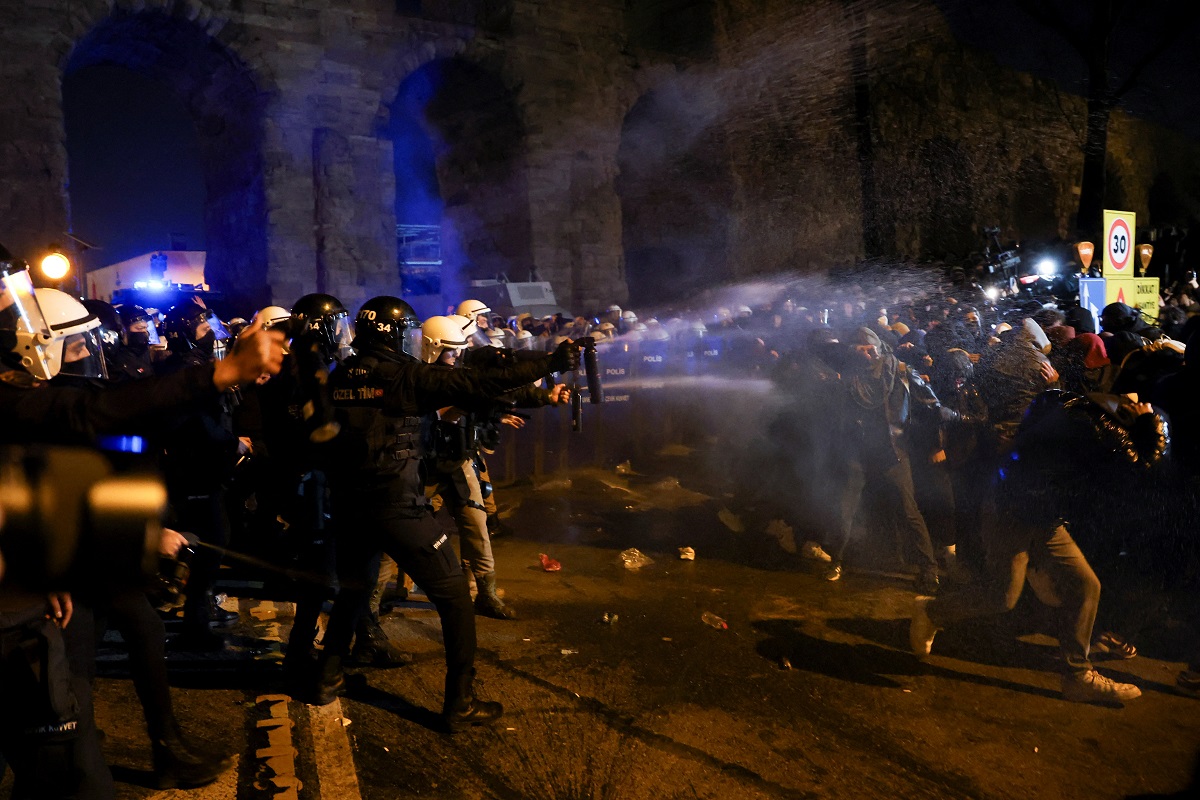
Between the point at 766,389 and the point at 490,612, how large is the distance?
5.84 meters

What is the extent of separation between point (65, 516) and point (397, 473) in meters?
1.61

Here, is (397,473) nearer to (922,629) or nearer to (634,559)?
(922,629)

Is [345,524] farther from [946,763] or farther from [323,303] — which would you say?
[946,763]

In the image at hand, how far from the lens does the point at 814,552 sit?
735cm

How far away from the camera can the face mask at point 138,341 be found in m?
7.82

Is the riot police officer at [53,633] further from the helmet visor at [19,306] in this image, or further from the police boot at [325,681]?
the police boot at [325,681]

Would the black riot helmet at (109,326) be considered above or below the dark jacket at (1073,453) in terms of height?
above

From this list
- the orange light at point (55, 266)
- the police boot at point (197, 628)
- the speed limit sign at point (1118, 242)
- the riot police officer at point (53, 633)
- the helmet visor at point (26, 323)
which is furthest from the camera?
the orange light at point (55, 266)

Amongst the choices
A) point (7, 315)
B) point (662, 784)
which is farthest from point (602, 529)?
point (7, 315)

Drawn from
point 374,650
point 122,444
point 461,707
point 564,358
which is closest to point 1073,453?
point 564,358

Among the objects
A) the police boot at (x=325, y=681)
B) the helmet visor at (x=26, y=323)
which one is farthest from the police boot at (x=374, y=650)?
the helmet visor at (x=26, y=323)

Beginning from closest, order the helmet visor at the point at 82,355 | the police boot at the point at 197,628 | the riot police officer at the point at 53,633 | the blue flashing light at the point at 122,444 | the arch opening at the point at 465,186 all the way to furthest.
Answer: the riot police officer at the point at 53,633 < the blue flashing light at the point at 122,444 < the helmet visor at the point at 82,355 < the police boot at the point at 197,628 < the arch opening at the point at 465,186

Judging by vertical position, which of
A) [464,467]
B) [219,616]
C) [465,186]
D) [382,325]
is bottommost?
[219,616]

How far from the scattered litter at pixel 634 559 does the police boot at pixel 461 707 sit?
302cm
